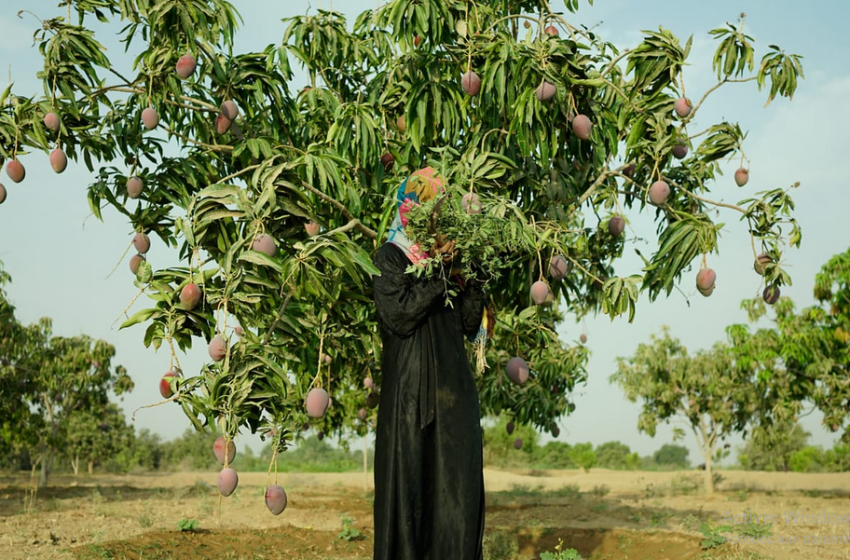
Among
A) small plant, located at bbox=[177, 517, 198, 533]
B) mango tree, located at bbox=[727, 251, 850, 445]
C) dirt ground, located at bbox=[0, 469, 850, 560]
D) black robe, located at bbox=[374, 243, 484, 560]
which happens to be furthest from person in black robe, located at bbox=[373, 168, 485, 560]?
mango tree, located at bbox=[727, 251, 850, 445]

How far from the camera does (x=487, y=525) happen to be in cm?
898

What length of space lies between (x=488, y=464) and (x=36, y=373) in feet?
63.2

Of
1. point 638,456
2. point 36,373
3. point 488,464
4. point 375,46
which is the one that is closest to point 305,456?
point 488,464

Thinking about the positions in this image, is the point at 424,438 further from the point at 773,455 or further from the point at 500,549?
the point at 773,455

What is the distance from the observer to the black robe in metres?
3.38

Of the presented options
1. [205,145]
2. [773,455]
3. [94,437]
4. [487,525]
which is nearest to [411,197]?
[205,145]

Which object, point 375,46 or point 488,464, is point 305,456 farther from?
point 375,46

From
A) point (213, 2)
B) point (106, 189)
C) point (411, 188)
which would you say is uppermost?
point (213, 2)

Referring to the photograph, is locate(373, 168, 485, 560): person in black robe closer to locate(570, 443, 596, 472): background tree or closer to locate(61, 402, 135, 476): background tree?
locate(61, 402, 135, 476): background tree

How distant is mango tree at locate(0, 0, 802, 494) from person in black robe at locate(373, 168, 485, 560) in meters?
0.24

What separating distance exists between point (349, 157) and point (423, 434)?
6.43 ft

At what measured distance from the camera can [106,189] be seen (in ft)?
16.0

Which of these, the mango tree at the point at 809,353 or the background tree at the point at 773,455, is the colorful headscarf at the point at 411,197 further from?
the background tree at the point at 773,455

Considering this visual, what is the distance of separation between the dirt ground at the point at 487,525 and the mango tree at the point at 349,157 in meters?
1.16
